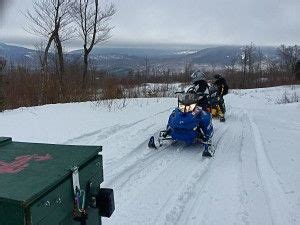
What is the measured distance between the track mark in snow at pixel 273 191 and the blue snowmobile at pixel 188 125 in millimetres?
918

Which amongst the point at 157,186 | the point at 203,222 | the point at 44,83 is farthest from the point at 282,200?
the point at 44,83

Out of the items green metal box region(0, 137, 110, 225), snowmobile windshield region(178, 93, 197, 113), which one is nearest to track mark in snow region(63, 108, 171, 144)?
snowmobile windshield region(178, 93, 197, 113)

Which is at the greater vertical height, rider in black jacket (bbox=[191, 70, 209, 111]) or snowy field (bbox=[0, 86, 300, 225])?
rider in black jacket (bbox=[191, 70, 209, 111])

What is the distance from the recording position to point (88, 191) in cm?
218

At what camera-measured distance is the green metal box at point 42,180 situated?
4.99 ft

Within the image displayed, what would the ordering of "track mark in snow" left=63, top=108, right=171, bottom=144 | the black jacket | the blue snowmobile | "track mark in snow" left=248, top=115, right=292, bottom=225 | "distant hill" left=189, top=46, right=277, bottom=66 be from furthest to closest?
1. "distant hill" left=189, top=46, right=277, bottom=66
2. the black jacket
3. "track mark in snow" left=63, top=108, right=171, bottom=144
4. the blue snowmobile
5. "track mark in snow" left=248, top=115, right=292, bottom=225

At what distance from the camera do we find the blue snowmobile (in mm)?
6762

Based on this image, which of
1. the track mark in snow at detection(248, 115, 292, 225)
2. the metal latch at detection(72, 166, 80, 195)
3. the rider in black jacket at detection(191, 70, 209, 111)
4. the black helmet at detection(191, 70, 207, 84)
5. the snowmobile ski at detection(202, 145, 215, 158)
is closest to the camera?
the metal latch at detection(72, 166, 80, 195)

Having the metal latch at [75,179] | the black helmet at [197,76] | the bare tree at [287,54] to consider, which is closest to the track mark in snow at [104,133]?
the black helmet at [197,76]

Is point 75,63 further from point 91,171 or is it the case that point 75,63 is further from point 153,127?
point 91,171

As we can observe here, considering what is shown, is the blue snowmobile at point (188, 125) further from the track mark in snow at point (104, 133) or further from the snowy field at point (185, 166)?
the track mark in snow at point (104, 133)

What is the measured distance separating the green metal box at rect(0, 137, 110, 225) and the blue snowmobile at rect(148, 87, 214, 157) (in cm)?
447

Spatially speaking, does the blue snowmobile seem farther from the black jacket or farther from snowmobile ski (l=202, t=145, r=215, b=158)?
the black jacket

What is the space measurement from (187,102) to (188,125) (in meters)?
0.48
